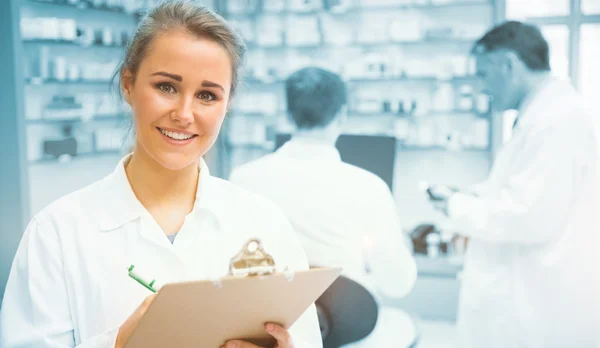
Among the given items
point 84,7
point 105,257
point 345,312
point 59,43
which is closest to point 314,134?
point 345,312

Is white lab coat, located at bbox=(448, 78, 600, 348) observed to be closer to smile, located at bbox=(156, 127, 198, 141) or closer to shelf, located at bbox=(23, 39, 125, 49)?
smile, located at bbox=(156, 127, 198, 141)

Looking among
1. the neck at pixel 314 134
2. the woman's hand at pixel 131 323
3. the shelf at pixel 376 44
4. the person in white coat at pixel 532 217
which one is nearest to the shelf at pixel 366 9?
the shelf at pixel 376 44

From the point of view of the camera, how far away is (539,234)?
89.0 inches

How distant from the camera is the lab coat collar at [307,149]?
7.82ft

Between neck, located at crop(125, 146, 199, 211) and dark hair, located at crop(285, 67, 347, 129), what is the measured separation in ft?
3.98

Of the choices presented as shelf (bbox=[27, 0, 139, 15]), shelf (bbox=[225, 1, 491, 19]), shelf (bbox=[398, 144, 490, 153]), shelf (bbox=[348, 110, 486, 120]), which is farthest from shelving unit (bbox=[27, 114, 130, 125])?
shelf (bbox=[398, 144, 490, 153])

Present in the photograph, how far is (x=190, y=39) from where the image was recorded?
1.12m

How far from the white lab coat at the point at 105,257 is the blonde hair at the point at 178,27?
0.21 m

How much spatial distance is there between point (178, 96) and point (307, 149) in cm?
129

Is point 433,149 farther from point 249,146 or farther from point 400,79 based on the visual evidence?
point 249,146

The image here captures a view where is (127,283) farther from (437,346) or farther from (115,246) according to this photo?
(437,346)

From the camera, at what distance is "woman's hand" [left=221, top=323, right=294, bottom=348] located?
1.03 m

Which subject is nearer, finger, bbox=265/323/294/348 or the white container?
finger, bbox=265/323/294/348

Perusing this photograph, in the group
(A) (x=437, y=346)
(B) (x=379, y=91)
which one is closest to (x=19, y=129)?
(B) (x=379, y=91)
